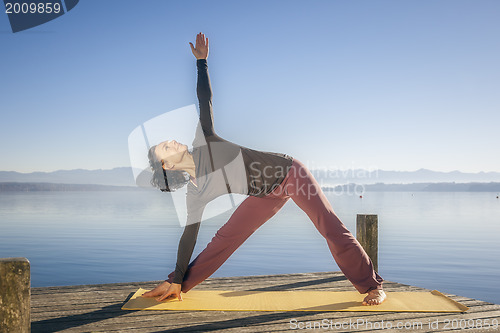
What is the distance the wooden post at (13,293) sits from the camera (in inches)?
96.6

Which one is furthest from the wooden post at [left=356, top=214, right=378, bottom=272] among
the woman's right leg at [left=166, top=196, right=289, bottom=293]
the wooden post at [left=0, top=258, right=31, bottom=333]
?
the wooden post at [left=0, top=258, right=31, bottom=333]

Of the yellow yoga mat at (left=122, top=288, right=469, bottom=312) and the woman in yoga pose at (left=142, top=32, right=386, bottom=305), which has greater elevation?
the woman in yoga pose at (left=142, top=32, right=386, bottom=305)

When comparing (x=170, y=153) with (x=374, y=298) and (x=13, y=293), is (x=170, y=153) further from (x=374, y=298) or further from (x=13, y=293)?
(x=374, y=298)

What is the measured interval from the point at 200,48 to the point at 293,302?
2444 mm

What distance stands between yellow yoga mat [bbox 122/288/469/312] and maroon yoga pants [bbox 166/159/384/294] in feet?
0.71

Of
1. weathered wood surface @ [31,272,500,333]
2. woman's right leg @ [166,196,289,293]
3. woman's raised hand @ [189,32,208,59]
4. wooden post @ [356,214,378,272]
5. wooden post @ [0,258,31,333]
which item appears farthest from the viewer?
wooden post @ [356,214,378,272]

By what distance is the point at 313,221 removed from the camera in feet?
13.3

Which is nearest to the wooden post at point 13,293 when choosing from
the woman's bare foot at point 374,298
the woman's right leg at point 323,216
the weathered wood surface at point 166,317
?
the weathered wood surface at point 166,317

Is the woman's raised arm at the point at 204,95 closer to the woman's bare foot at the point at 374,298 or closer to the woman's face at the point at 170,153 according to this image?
the woman's face at the point at 170,153

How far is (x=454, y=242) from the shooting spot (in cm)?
2112

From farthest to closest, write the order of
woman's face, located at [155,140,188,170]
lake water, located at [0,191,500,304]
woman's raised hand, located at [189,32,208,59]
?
lake water, located at [0,191,500,304], woman's raised hand, located at [189,32,208,59], woman's face, located at [155,140,188,170]

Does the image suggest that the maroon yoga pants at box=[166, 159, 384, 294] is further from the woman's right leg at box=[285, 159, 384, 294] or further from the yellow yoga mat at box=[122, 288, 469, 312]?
the yellow yoga mat at box=[122, 288, 469, 312]

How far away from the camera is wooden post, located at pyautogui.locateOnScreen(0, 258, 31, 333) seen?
8.05 feet

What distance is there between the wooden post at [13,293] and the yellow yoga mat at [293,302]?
148cm
